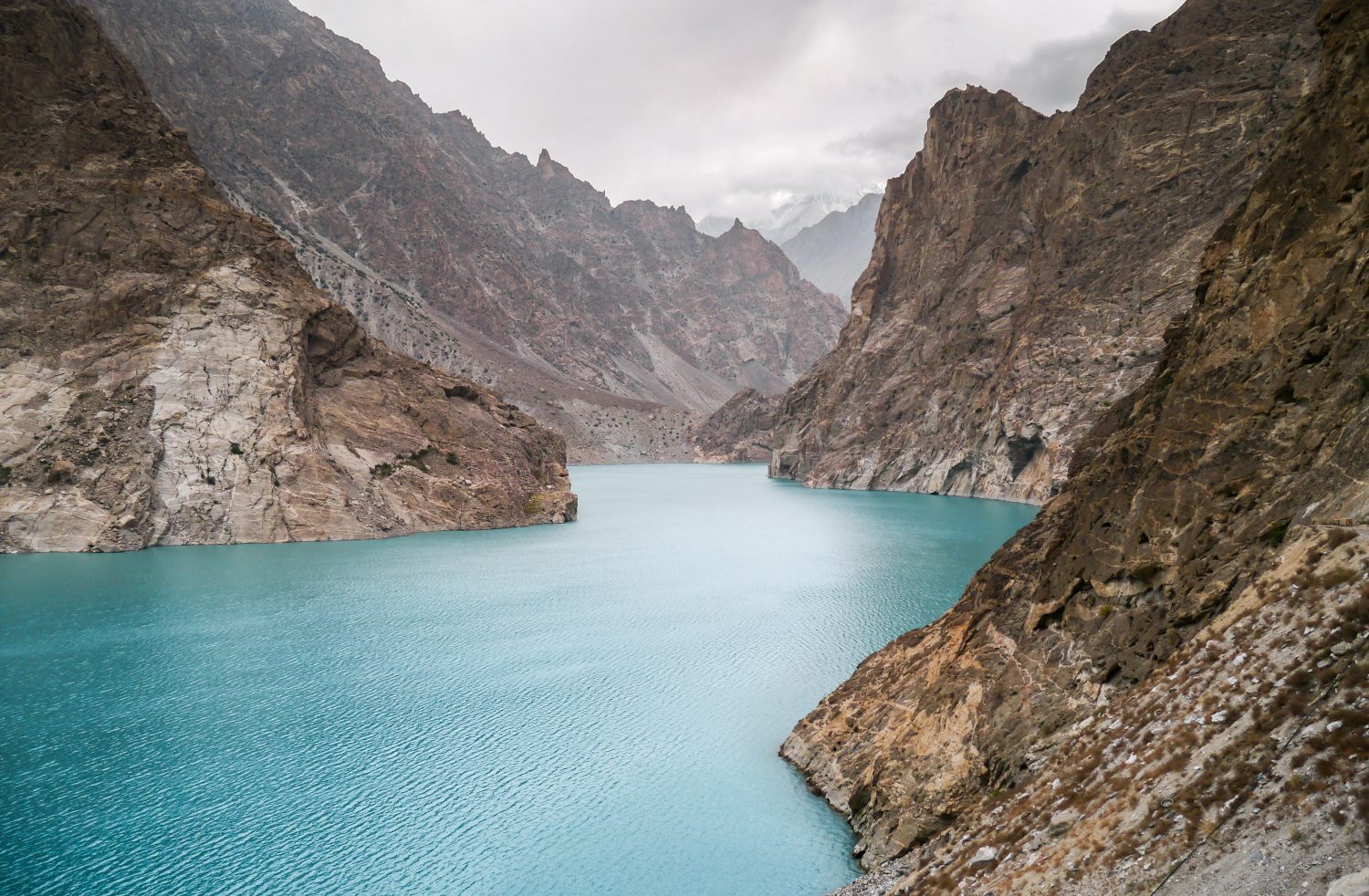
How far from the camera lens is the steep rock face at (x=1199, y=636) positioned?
6578 millimetres

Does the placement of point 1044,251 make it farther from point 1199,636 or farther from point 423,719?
point 1199,636

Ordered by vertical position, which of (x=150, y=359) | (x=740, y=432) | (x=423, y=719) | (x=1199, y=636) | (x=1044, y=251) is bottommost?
(x=423, y=719)

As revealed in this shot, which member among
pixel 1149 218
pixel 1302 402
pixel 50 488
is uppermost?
pixel 1149 218


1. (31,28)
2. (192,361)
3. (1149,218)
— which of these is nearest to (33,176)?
(31,28)

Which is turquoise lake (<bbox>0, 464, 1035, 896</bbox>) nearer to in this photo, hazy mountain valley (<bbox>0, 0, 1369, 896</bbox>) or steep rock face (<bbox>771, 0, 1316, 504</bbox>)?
hazy mountain valley (<bbox>0, 0, 1369, 896</bbox>)

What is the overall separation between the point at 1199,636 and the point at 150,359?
193 ft

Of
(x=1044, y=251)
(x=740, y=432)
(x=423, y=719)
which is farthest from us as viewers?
(x=740, y=432)

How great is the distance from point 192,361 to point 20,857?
4452 cm

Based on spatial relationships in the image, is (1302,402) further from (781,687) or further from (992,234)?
(992,234)

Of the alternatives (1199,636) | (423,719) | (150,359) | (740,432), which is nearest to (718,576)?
(423,719)

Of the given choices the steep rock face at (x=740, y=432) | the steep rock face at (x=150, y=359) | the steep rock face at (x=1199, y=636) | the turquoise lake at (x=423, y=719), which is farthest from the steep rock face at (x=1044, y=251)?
the steep rock face at (x=740, y=432)

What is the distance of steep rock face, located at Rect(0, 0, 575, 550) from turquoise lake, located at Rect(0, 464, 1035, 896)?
5.23 m

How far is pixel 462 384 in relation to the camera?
2756 inches

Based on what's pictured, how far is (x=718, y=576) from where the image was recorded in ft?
139
